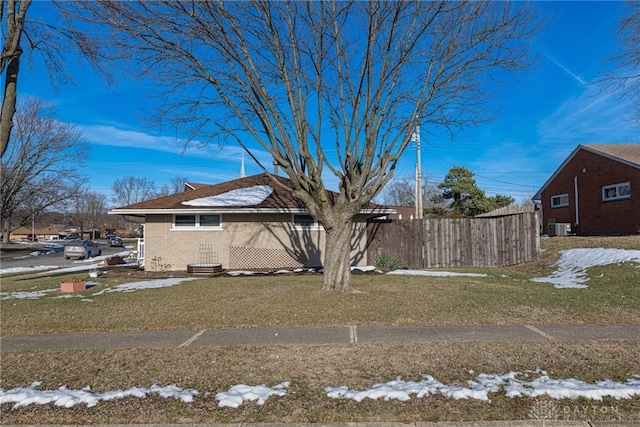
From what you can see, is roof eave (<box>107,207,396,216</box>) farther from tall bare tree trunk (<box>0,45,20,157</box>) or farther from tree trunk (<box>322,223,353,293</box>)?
tall bare tree trunk (<box>0,45,20,157</box>)

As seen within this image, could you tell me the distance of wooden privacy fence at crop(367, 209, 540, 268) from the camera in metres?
15.1

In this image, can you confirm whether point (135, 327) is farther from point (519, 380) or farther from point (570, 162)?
point (570, 162)

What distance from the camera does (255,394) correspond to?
3635 millimetres

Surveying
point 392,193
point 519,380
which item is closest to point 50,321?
point 519,380

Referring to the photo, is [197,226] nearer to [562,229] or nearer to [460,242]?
[460,242]

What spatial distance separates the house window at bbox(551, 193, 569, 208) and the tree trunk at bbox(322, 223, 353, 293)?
2143 centimetres

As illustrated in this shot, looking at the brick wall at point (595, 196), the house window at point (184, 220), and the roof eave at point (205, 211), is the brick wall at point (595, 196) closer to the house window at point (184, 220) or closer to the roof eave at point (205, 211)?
the roof eave at point (205, 211)

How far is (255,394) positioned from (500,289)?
718 cm

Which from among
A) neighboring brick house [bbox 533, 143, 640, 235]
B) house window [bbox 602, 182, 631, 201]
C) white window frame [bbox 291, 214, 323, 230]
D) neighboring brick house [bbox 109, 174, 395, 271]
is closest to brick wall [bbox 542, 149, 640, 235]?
neighboring brick house [bbox 533, 143, 640, 235]

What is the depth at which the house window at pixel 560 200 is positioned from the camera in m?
24.5

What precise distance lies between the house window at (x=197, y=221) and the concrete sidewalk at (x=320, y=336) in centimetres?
931

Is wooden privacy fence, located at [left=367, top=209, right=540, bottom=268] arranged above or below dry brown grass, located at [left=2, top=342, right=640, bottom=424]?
above

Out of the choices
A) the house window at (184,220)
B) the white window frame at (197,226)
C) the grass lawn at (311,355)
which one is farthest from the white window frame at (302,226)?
the grass lawn at (311,355)

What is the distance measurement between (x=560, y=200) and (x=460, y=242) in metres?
14.4
